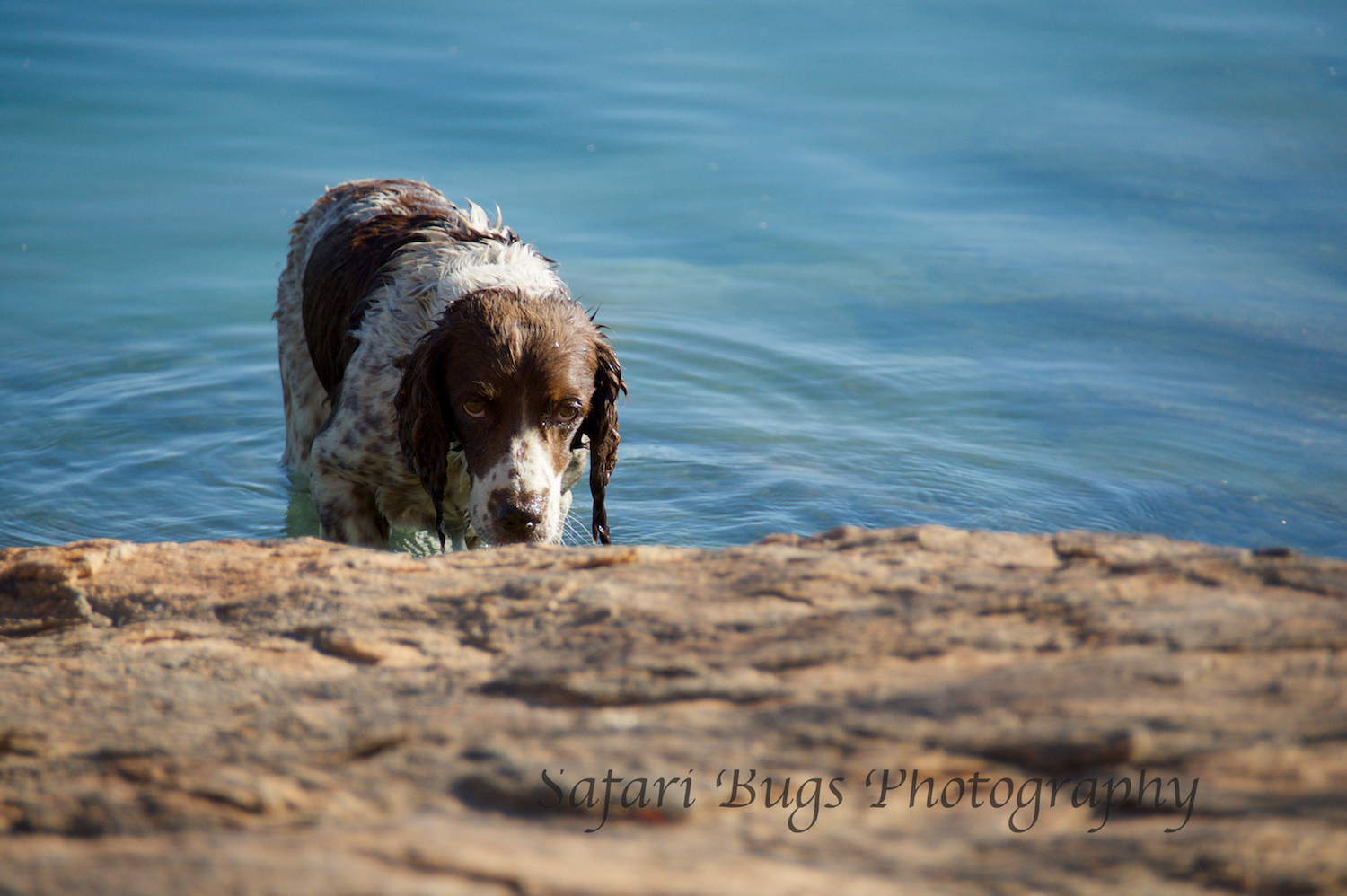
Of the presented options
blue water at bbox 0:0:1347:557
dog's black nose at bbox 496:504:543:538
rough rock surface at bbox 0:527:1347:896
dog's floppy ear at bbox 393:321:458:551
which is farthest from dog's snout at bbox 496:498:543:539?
blue water at bbox 0:0:1347:557

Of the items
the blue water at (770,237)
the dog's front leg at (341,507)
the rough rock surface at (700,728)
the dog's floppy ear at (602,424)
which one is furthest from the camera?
the blue water at (770,237)

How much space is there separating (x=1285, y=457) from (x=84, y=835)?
6097mm

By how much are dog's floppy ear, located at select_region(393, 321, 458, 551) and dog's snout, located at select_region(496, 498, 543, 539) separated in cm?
35

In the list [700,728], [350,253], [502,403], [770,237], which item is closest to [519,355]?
[502,403]

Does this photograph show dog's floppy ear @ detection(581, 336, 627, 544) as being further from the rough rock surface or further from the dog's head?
the rough rock surface

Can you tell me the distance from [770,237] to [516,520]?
6.11 metres

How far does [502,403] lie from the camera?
4074 mm

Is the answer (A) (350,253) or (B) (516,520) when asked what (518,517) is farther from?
(A) (350,253)

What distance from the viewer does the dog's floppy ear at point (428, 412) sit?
13.6ft

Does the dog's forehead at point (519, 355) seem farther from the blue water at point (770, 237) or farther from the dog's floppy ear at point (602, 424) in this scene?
the blue water at point (770, 237)

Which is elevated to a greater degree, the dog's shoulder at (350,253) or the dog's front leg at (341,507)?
the dog's shoulder at (350,253)

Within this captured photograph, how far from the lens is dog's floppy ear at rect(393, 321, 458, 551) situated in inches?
163

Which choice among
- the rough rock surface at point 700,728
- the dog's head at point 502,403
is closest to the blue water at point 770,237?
the dog's head at point 502,403

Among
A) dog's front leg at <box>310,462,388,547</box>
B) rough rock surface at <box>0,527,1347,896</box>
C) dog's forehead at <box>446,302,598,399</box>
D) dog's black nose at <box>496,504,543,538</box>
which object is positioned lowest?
dog's front leg at <box>310,462,388,547</box>
